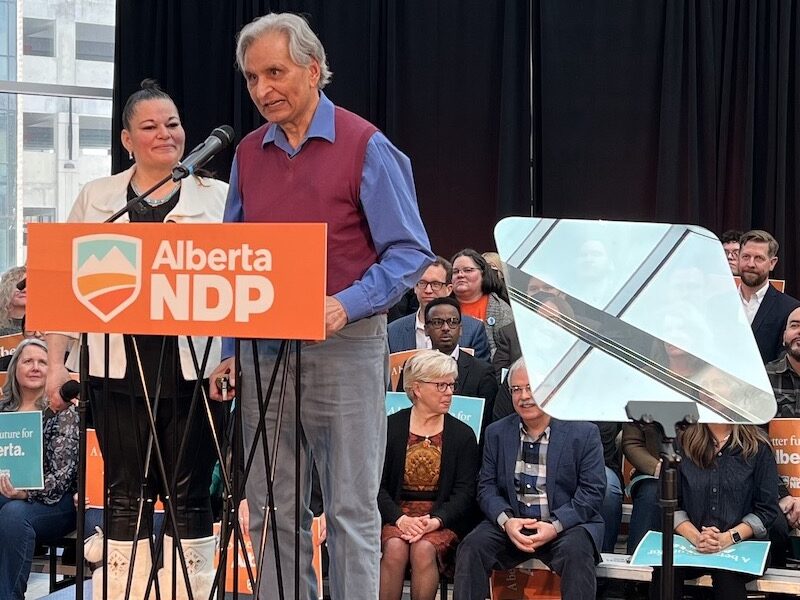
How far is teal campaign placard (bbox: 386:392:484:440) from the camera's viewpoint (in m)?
4.32

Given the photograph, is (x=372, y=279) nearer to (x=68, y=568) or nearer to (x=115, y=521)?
(x=115, y=521)

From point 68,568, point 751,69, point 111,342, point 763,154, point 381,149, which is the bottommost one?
point 68,568

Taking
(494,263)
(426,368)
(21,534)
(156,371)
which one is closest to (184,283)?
(156,371)

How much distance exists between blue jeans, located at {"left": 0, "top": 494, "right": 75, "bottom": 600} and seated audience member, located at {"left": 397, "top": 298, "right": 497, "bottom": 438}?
5.07 ft

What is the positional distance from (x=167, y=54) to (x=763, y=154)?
4152mm

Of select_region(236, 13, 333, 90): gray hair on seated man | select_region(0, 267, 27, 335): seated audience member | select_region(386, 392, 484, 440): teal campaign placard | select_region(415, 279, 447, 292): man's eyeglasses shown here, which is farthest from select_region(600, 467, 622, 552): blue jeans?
select_region(0, 267, 27, 335): seated audience member

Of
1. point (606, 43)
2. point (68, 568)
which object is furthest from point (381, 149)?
point (606, 43)

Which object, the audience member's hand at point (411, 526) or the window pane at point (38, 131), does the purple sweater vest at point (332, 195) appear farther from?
the window pane at point (38, 131)

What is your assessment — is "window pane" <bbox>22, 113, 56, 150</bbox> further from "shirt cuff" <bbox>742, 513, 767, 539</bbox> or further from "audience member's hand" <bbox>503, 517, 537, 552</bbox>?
"shirt cuff" <bbox>742, 513, 767, 539</bbox>

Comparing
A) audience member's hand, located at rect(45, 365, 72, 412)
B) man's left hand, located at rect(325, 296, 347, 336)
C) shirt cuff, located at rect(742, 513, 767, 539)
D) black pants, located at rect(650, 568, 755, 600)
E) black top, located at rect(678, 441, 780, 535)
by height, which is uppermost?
man's left hand, located at rect(325, 296, 347, 336)

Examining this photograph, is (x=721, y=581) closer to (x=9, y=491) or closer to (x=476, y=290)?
(x=476, y=290)

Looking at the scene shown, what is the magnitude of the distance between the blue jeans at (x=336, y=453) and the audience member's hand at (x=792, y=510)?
2311 mm

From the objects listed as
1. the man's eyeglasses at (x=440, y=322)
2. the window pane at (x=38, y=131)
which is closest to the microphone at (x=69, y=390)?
the man's eyeglasses at (x=440, y=322)

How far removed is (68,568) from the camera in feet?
13.8
